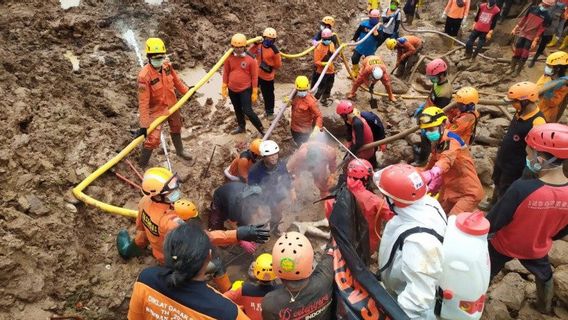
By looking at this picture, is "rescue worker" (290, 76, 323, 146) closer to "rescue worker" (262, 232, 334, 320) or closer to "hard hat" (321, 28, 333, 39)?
"hard hat" (321, 28, 333, 39)

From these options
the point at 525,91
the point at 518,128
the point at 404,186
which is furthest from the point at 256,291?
the point at 525,91

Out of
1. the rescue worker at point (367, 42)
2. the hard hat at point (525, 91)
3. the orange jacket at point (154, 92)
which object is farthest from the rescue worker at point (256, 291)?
the rescue worker at point (367, 42)

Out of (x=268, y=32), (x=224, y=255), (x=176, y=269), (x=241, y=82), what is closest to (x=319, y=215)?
(x=224, y=255)

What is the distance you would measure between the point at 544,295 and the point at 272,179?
3.14 meters

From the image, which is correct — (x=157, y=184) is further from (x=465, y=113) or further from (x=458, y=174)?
(x=465, y=113)

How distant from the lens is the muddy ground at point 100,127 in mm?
4090

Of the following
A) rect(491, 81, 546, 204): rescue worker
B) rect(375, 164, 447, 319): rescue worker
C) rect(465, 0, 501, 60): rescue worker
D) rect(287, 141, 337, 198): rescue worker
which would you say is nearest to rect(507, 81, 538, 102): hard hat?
rect(491, 81, 546, 204): rescue worker

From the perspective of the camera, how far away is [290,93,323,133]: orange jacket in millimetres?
6453

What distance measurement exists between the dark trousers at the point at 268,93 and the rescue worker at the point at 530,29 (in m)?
5.45

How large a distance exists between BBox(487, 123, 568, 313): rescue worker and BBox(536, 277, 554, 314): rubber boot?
0.56ft

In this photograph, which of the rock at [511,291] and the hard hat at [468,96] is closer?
the rock at [511,291]

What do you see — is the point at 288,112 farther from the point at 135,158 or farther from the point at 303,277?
the point at 303,277

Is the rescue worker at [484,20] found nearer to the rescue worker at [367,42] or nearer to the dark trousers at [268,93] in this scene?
the rescue worker at [367,42]

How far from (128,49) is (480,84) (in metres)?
7.82
